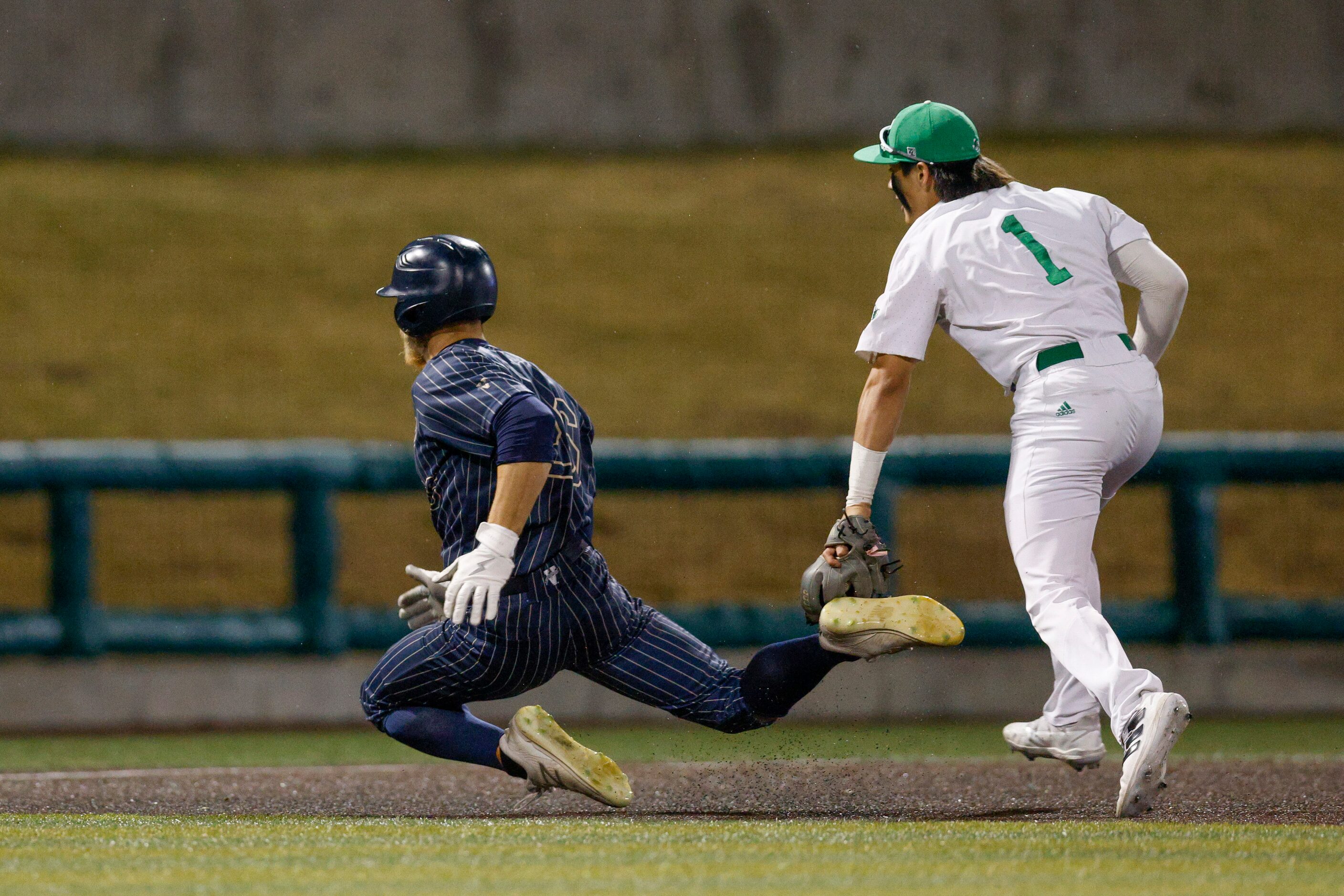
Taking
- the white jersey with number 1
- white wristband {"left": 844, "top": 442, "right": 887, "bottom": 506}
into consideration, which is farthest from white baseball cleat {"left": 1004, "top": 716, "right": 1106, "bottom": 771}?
the white jersey with number 1

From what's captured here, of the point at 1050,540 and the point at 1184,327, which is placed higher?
the point at 1050,540

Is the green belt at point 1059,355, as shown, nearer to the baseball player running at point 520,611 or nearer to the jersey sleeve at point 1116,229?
the jersey sleeve at point 1116,229

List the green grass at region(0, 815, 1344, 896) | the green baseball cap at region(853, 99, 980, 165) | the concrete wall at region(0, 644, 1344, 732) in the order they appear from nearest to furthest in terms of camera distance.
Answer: the green grass at region(0, 815, 1344, 896) → the green baseball cap at region(853, 99, 980, 165) → the concrete wall at region(0, 644, 1344, 732)

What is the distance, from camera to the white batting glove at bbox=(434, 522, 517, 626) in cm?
475

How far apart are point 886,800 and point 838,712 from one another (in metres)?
2.59

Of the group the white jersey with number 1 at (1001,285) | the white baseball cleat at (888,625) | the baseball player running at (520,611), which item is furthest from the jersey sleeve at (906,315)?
the white baseball cleat at (888,625)

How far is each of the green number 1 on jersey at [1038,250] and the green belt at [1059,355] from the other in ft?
0.57

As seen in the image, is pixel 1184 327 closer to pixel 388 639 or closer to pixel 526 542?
pixel 388 639

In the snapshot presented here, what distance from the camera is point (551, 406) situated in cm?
507

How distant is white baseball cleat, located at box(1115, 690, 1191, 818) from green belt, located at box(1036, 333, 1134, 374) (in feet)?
3.07

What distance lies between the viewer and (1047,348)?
514cm

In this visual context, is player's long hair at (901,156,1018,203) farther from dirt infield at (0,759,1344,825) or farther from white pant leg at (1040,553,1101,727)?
dirt infield at (0,759,1344,825)

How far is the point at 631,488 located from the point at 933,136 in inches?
131

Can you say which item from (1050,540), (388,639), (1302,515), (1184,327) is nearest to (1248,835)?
(1050,540)
